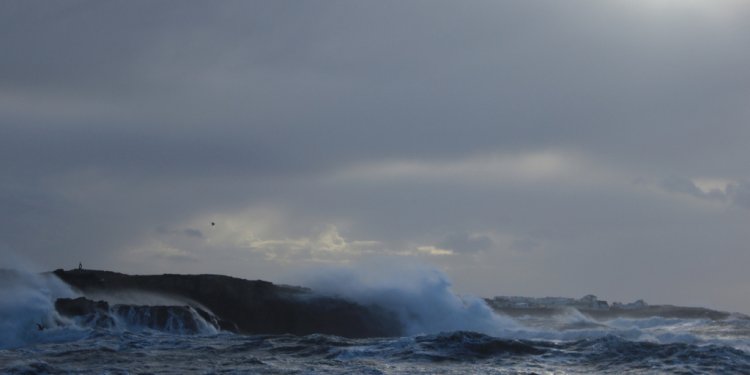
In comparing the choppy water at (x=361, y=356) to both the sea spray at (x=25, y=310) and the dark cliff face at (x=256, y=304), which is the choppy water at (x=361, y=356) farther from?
the dark cliff face at (x=256, y=304)

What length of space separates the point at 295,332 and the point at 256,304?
8.12ft

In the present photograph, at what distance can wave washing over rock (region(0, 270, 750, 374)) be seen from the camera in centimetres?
1798

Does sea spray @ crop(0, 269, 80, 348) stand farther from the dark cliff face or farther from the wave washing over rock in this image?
the dark cliff face

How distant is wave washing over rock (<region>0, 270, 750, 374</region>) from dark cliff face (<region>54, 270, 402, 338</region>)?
0.06 meters

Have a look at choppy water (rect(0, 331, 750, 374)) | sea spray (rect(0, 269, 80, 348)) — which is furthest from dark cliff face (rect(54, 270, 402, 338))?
choppy water (rect(0, 331, 750, 374))

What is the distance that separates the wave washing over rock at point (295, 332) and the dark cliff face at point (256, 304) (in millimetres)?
57

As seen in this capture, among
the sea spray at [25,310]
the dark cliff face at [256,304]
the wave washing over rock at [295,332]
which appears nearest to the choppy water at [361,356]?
the wave washing over rock at [295,332]

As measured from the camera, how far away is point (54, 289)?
90.9 ft

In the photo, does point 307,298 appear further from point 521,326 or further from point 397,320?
point 521,326

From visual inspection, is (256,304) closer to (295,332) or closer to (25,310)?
(295,332)

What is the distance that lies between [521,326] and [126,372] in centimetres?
2563

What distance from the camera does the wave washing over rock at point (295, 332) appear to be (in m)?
18.0

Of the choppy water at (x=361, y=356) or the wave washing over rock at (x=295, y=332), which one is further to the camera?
the wave washing over rock at (x=295, y=332)

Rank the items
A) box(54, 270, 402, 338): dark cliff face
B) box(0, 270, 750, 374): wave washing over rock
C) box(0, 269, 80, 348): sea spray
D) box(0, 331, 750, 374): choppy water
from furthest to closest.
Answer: box(54, 270, 402, 338): dark cliff face < box(0, 269, 80, 348): sea spray < box(0, 270, 750, 374): wave washing over rock < box(0, 331, 750, 374): choppy water
